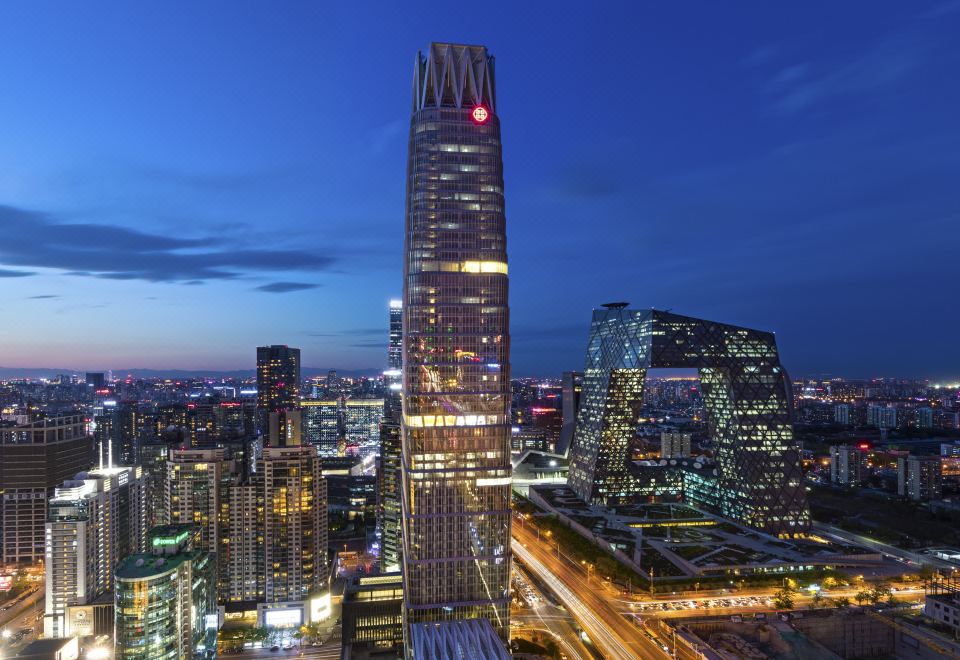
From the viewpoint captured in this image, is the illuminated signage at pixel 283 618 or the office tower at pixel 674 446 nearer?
the illuminated signage at pixel 283 618

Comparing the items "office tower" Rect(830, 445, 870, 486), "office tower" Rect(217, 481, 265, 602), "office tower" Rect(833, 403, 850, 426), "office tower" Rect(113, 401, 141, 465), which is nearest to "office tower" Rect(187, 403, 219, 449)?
"office tower" Rect(113, 401, 141, 465)

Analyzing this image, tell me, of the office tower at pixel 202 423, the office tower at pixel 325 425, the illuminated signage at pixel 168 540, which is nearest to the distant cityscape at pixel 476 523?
the illuminated signage at pixel 168 540

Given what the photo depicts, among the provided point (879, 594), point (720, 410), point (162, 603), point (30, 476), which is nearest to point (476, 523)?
point (162, 603)

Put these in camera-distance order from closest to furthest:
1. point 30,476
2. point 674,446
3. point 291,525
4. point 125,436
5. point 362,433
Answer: point 291,525
point 30,476
point 674,446
point 125,436
point 362,433

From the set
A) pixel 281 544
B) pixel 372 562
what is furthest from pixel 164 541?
pixel 372 562

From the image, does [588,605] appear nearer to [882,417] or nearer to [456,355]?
[456,355]

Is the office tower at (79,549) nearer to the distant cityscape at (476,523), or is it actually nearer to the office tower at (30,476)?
the distant cityscape at (476,523)

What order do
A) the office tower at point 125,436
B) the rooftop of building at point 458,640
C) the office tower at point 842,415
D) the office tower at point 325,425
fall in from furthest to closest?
1. the office tower at point 842,415
2. the office tower at point 325,425
3. the office tower at point 125,436
4. the rooftop of building at point 458,640
